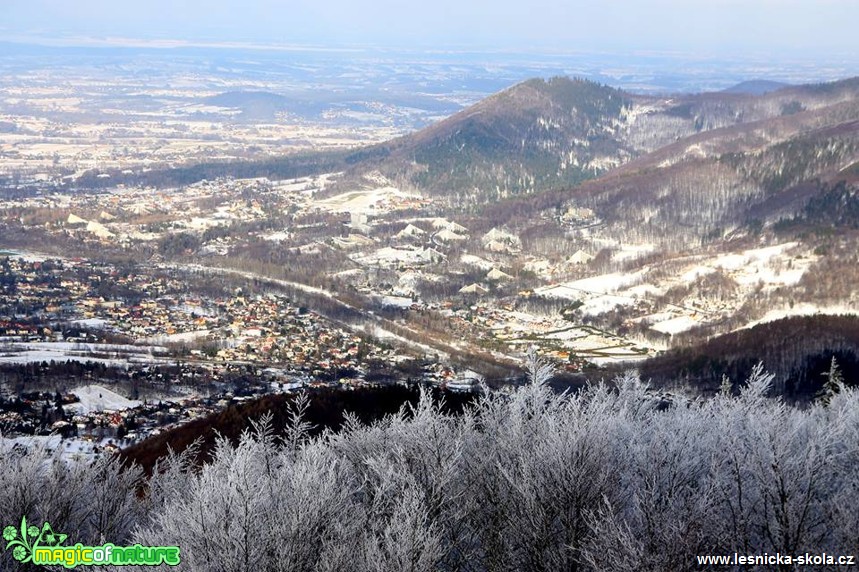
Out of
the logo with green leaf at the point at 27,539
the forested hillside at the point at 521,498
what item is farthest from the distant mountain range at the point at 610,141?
the logo with green leaf at the point at 27,539

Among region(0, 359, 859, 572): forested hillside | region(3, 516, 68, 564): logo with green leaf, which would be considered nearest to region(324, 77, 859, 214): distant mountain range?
region(0, 359, 859, 572): forested hillside

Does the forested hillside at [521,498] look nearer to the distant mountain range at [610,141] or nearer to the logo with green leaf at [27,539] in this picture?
the logo with green leaf at [27,539]

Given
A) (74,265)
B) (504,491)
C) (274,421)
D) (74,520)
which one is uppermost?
(504,491)

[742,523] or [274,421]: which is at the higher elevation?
[742,523]

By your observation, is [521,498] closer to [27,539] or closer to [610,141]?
[27,539]

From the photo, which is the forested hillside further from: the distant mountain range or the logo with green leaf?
the distant mountain range

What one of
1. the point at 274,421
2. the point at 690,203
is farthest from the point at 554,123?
the point at 274,421

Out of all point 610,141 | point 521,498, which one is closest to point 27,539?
point 521,498

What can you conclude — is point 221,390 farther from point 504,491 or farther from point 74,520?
point 504,491
